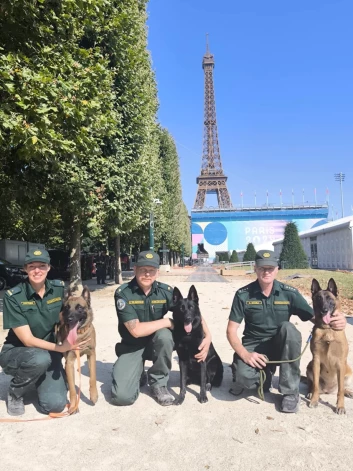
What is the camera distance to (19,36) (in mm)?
7352

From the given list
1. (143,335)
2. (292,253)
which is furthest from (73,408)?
(292,253)

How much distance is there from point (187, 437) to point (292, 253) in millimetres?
29616

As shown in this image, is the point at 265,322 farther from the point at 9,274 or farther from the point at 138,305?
the point at 9,274

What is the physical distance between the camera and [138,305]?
4492 mm

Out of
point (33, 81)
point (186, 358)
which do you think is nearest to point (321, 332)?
point (186, 358)

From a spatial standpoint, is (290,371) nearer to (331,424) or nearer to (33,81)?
(331,424)

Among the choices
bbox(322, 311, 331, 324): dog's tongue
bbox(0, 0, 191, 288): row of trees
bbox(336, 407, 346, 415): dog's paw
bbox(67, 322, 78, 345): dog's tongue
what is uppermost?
bbox(0, 0, 191, 288): row of trees

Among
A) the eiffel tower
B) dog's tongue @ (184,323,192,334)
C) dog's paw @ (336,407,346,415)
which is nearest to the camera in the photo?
dog's paw @ (336,407,346,415)

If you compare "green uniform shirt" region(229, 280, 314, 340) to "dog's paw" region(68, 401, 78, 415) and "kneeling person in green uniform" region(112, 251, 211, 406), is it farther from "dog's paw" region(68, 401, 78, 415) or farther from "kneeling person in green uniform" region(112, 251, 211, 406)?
"dog's paw" region(68, 401, 78, 415)

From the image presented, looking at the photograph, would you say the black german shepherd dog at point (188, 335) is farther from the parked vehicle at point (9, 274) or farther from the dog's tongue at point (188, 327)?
the parked vehicle at point (9, 274)

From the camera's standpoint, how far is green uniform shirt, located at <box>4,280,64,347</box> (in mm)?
4020

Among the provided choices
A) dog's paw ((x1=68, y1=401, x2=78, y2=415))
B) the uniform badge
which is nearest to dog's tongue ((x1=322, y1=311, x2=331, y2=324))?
the uniform badge

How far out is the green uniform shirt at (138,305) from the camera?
4426mm

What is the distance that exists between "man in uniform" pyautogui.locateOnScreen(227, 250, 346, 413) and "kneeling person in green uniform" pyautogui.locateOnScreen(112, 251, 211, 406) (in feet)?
1.41
